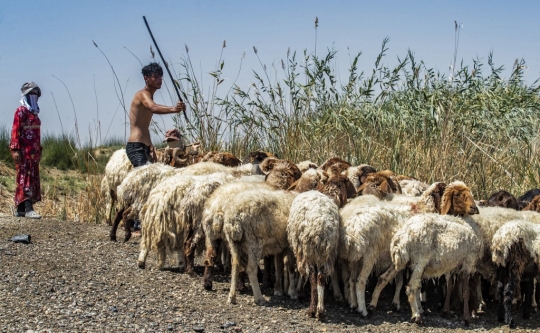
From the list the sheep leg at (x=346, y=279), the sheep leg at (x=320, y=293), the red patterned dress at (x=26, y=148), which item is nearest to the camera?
the sheep leg at (x=320, y=293)

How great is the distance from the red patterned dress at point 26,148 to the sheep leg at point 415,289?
7.50 m

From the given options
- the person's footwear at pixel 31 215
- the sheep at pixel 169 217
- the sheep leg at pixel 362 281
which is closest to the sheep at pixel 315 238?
the sheep leg at pixel 362 281

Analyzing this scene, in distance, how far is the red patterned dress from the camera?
40.4 feet

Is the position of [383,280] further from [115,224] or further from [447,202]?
[115,224]

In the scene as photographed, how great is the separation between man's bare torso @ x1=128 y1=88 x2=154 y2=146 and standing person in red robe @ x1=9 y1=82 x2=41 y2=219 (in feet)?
7.26

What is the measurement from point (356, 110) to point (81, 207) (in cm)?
571

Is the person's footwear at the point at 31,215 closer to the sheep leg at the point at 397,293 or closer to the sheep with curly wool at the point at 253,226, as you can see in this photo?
the sheep with curly wool at the point at 253,226

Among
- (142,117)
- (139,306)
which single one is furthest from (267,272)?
(142,117)

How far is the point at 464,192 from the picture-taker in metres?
7.89

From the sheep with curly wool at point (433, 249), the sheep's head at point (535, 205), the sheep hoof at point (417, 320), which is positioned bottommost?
the sheep hoof at point (417, 320)

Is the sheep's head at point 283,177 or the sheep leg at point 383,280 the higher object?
the sheep's head at point 283,177

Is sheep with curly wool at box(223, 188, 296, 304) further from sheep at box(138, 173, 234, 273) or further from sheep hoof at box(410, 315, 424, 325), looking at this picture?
sheep hoof at box(410, 315, 424, 325)

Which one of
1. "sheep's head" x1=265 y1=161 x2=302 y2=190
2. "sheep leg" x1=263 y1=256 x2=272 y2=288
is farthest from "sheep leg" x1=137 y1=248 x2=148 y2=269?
"sheep's head" x1=265 y1=161 x2=302 y2=190

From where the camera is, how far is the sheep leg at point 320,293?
751 centimetres
